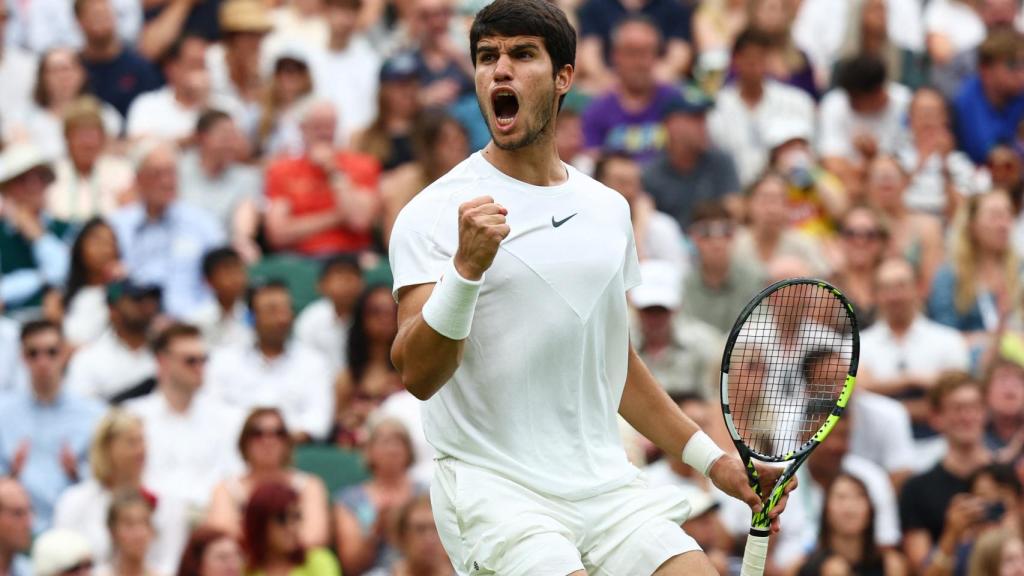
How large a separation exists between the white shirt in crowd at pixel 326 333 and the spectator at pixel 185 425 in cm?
98

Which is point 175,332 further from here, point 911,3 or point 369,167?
point 911,3

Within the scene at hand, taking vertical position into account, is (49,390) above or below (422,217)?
below

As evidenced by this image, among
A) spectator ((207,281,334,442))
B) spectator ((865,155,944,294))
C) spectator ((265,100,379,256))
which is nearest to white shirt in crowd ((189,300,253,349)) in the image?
spectator ((207,281,334,442))

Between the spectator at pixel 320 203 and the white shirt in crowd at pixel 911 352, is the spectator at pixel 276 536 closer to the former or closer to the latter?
the spectator at pixel 320 203

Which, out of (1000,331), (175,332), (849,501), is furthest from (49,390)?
(1000,331)

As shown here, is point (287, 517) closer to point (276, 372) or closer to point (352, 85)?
point (276, 372)

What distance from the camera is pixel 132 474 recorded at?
10.2 m

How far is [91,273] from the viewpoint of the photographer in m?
11.8

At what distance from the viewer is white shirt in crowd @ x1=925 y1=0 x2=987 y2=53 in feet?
49.2

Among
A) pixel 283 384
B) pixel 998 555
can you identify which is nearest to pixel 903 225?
pixel 998 555

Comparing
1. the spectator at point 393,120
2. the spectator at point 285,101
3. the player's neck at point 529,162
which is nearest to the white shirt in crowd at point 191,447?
the spectator at point 393,120

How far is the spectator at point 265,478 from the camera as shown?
1005 centimetres

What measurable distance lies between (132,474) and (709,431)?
3010 mm

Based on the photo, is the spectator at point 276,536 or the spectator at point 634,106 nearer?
the spectator at point 276,536
